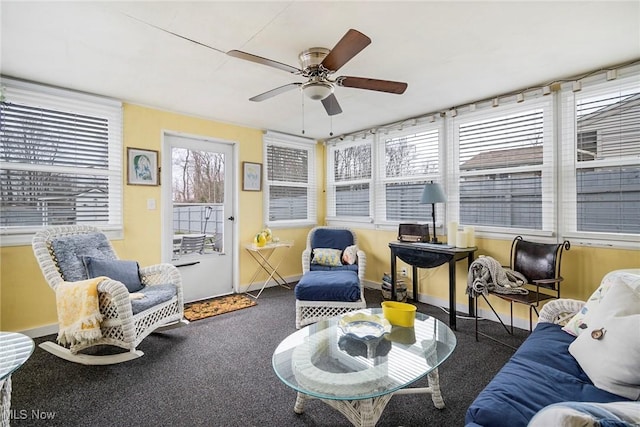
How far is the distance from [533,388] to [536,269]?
167cm

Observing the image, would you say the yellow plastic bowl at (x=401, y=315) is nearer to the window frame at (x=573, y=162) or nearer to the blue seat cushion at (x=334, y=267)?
the blue seat cushion at (x=334, y=267)

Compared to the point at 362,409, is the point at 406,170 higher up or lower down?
higher up

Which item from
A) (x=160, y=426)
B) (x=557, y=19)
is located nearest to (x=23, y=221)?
(x=160, y=426)

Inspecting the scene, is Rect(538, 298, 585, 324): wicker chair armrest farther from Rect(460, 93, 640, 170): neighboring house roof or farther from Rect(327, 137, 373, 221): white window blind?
Rect(327, 137, 373, 221): white window blind

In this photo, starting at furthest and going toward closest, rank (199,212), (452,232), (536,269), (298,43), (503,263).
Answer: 1. (199,212)
2. (452,232)
3. (503,263)
4. (536,269)
5. (298,43)

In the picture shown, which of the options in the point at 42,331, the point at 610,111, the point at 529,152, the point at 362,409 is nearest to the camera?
the point at 362,409

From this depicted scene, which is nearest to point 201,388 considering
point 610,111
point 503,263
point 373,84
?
point 373,84

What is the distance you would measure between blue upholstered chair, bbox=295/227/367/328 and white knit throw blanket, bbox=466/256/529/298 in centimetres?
98

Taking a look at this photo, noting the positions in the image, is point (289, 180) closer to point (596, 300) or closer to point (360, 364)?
point (360, 364)

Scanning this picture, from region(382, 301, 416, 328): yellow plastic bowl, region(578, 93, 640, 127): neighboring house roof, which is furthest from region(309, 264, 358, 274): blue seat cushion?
region(578, 93, 640, 127): neighboring house roof

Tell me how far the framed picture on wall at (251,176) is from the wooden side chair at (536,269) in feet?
9.60

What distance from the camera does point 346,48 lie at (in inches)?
63.9

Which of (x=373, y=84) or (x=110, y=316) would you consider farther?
(x=110, y=316)

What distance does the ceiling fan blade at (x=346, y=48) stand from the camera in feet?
4.92
